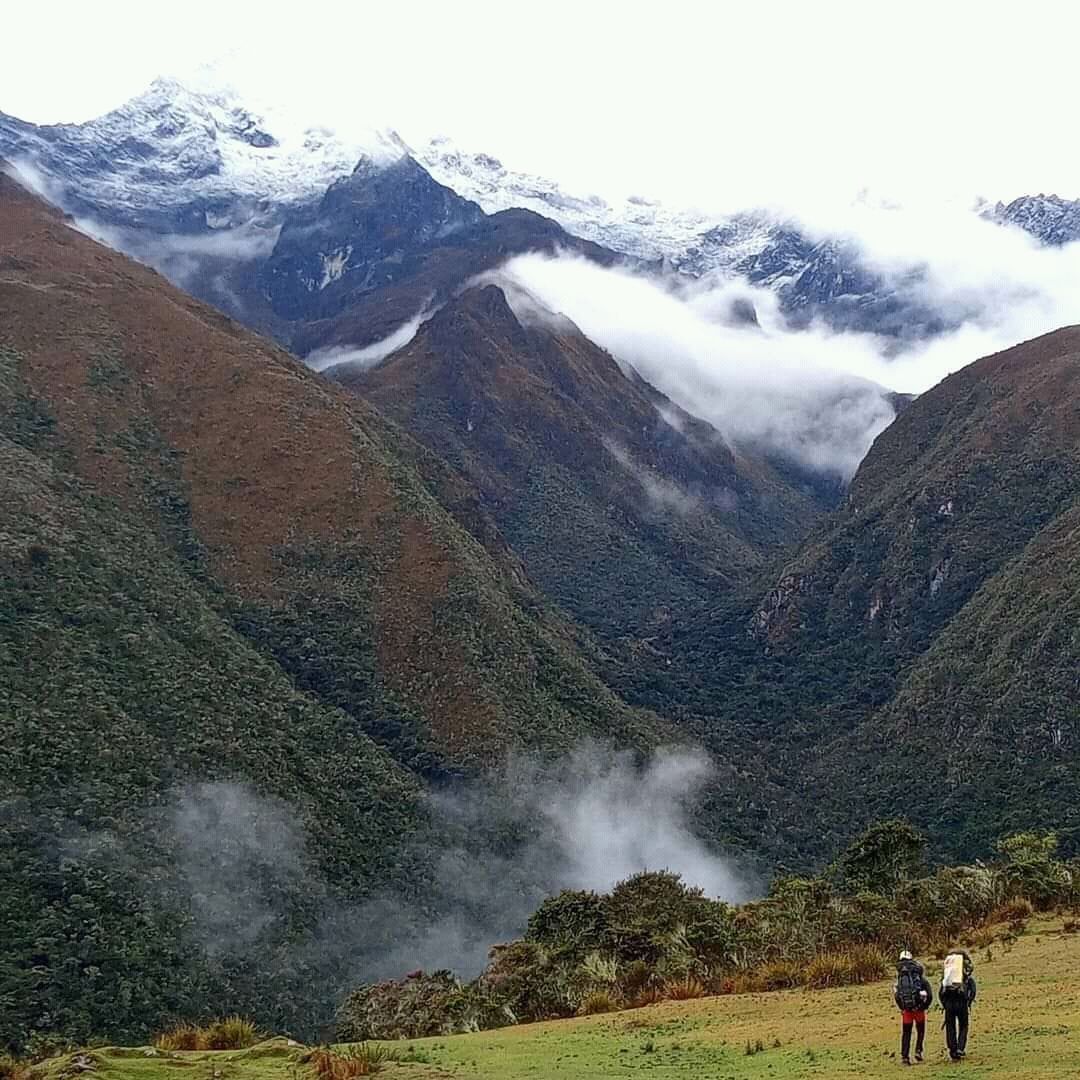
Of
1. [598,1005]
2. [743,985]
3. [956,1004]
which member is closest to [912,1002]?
[956,1004]

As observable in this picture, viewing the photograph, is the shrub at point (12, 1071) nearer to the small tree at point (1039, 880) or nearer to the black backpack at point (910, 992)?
the black backpack at point (910, 992)

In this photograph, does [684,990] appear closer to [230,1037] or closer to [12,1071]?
[230,1037]

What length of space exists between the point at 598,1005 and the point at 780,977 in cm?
459

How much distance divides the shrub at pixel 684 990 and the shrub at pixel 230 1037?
10.3 metres

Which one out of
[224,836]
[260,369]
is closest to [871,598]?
[260,369]

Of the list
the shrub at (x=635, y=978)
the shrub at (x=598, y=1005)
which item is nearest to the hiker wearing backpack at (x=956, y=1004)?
the shrub at (x=598, y=1005)

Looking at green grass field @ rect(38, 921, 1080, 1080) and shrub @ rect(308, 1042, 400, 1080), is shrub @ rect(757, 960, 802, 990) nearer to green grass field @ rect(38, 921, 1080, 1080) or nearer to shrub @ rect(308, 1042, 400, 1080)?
green grass field @ rect(38, 921, 1080, 1080)

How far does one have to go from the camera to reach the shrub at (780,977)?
2745 centimetres

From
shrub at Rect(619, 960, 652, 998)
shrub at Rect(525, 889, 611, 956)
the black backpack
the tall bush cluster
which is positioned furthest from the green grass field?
shrub at Rect(525, 889, 611, 956)

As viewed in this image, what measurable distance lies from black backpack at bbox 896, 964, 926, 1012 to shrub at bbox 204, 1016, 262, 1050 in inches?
498

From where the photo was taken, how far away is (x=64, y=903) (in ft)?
211

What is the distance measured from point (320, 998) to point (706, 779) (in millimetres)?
70698

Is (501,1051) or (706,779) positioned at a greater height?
(706,779)

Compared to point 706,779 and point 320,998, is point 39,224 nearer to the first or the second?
point 706,779
